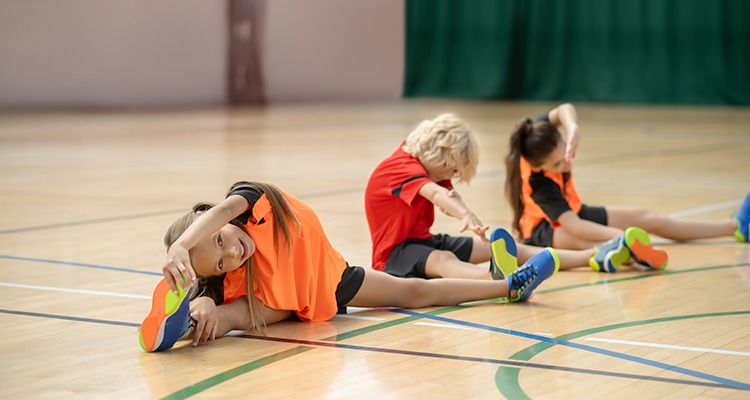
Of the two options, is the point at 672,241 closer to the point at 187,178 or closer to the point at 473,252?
the point at 473,252

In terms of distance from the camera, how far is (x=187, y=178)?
6.65 meters

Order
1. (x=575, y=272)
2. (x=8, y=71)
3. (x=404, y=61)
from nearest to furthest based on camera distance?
(x=575, y=272), (x=8, y=71), (x=404, y=61)

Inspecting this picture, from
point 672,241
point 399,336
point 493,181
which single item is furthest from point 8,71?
point 399,336

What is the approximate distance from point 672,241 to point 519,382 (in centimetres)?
219

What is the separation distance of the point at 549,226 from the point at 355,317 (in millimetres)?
1315

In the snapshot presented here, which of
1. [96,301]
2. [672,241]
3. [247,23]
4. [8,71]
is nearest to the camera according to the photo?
[96,301]

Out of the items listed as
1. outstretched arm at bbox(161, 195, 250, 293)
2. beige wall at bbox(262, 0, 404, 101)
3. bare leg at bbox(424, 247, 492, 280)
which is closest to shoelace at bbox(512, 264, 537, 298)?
bare leg at bbox(424, 247, 492, 280)

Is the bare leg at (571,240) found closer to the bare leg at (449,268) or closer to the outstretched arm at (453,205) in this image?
the bare leg at (449,268)

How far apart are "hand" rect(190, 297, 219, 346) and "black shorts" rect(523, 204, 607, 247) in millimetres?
1671

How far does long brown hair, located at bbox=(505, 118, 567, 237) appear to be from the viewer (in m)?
4.07

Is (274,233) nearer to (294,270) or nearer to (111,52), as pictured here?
(294,270)

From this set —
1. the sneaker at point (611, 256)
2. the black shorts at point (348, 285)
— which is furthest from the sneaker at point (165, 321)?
the sneaker at point (611, 256)

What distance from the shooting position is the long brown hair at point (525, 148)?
4.07 metres

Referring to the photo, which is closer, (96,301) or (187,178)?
(96,301)
